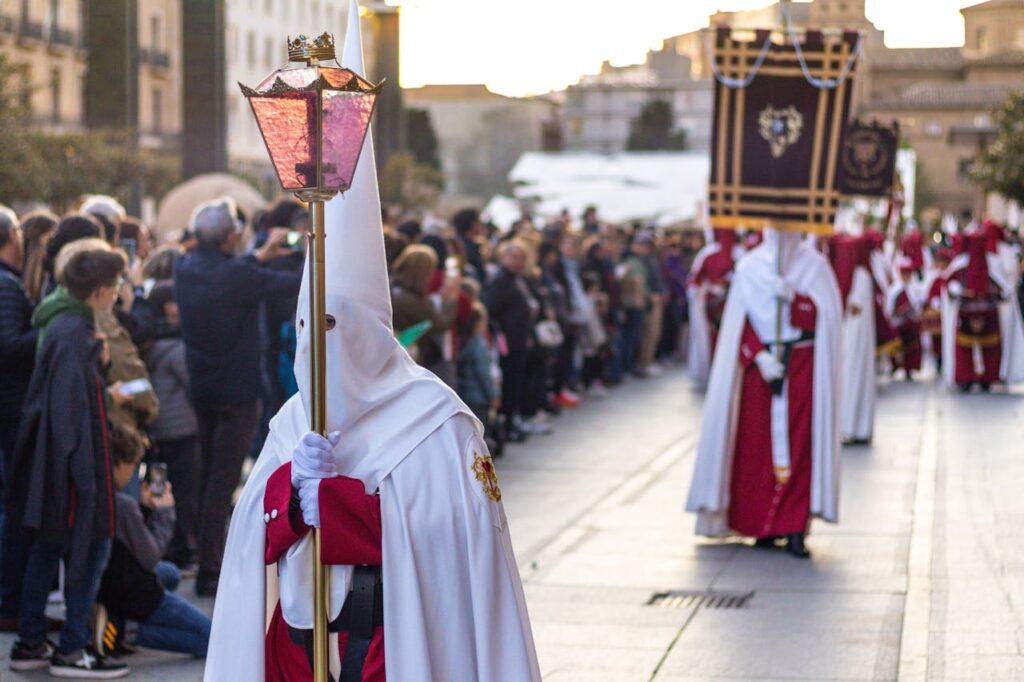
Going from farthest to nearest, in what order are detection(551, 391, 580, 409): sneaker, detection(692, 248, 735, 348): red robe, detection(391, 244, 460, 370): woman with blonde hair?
detection(692, 248, 735, 348): red robe
detection(551, 391, 580, 409): sneaker
detection(391, 244, 460, 370): woman with blonde hair

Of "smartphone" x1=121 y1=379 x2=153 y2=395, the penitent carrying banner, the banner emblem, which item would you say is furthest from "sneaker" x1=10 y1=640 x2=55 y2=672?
the banner emblem

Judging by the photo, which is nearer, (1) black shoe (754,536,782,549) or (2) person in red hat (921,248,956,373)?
(1) black shoe (754,536,782,549)

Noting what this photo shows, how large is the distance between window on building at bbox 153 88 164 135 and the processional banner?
50.6 metres

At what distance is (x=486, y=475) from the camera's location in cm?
475

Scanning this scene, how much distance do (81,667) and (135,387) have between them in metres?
1.52

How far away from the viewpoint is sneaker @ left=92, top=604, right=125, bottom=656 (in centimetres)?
757

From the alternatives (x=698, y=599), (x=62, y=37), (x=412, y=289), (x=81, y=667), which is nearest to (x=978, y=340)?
(x=412, y=289)

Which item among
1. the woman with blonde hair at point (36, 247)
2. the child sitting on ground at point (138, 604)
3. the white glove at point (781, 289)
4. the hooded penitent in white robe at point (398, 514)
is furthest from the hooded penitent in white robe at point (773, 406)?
the hooded penitent in white robe at point (398, 514)

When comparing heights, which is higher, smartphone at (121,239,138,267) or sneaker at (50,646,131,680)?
smartphone at (121,239,138,267)

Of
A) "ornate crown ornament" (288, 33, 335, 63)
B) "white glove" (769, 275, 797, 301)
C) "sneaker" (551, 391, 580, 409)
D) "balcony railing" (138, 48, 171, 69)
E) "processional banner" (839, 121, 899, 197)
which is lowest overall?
"sneaker" (551, 391, 580, 409)

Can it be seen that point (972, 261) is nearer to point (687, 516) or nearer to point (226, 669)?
point (687, 516)

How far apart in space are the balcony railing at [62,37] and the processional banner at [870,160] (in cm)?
4384

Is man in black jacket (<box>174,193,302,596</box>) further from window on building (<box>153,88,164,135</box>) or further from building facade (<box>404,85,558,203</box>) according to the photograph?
building facade (<box>404,85,558,203</box>)

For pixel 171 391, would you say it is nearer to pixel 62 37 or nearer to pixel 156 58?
pixel 62 37
